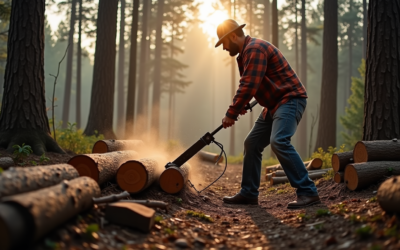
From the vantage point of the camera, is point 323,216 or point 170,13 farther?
point 170,13

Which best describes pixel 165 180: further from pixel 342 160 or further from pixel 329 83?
pixel 329 83

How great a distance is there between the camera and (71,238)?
2.88 meters

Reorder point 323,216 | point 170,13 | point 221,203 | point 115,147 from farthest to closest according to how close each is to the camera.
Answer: point 170,13
point 115,147
point 221,203
point 323,216

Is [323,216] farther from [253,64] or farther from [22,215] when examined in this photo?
[22,215]

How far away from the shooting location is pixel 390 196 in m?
3.21

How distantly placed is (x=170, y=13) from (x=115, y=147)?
2432cm

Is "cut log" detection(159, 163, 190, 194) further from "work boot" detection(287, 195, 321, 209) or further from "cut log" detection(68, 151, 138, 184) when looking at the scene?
"work boot" detection(287, 195, 321, 209)

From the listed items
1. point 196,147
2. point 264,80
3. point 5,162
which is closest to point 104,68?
point 5,162

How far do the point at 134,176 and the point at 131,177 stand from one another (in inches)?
2.0

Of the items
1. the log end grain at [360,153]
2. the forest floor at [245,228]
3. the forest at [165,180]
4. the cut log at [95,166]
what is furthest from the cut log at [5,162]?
the log end grain at [360,153]

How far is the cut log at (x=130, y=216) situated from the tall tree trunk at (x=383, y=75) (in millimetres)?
4399

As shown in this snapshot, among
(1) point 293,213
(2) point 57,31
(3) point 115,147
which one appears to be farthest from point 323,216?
(2) point 57,31

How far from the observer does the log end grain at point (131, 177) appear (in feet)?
16.1

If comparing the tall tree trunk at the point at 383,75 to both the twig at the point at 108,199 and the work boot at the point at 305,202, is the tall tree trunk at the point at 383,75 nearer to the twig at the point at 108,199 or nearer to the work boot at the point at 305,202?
the work boot at the point at 305,202
